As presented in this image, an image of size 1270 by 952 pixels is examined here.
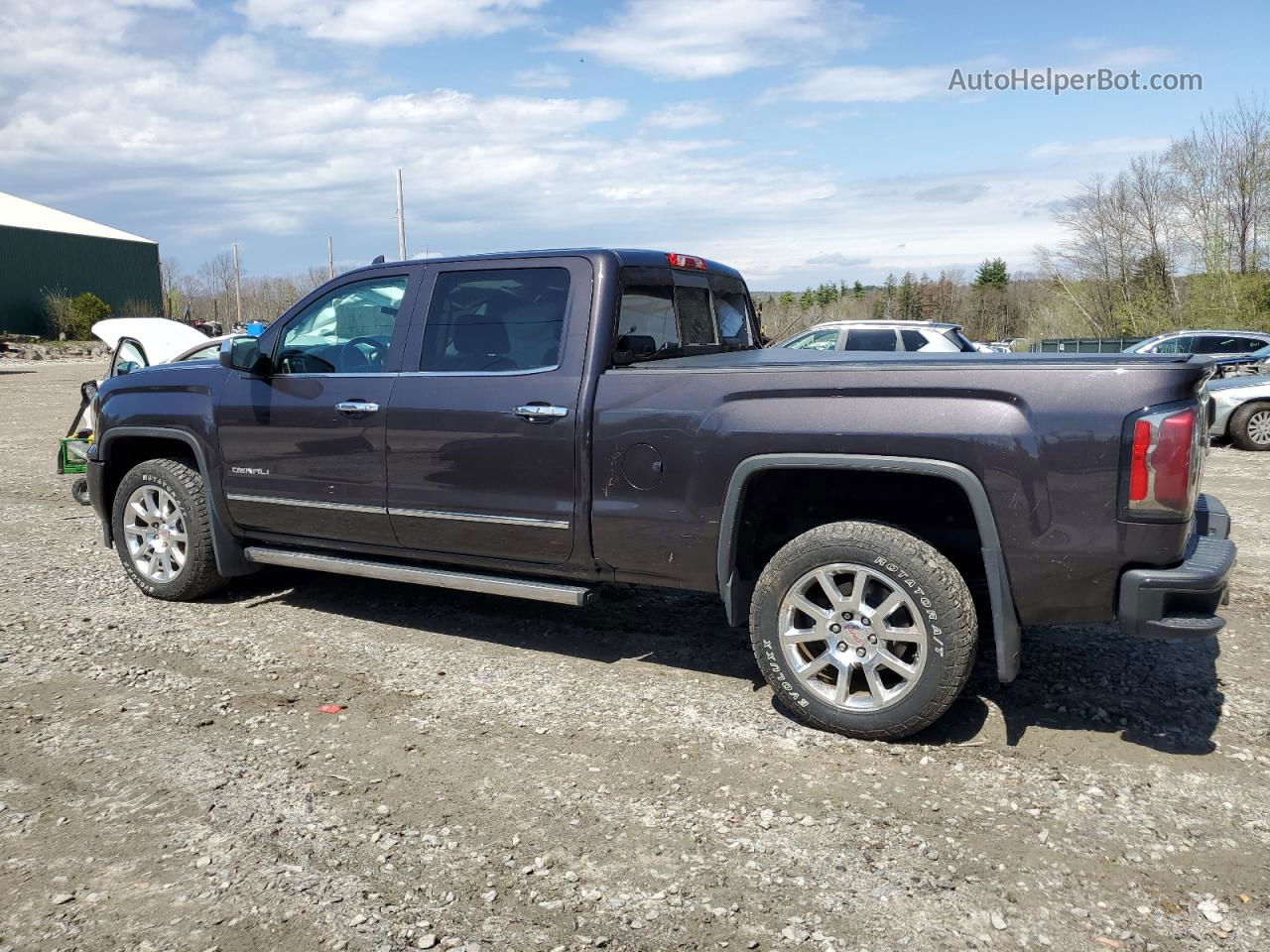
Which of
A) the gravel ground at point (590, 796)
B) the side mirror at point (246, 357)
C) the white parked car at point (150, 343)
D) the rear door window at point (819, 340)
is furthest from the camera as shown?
the rear door window at point (819, 340)

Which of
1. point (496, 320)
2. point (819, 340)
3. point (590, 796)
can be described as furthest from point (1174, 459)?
point (819, 340)

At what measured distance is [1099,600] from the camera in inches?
137

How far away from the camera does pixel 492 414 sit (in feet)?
14.9

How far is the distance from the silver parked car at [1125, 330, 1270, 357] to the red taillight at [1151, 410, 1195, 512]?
57.9ft

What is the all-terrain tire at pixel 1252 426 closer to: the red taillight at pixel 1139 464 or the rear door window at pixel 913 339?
the rear door window at pixel 913 339

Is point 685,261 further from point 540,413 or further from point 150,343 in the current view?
point 150,343

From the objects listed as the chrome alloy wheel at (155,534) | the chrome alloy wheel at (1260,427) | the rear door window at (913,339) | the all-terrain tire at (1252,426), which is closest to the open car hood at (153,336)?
the chrome alloy wheel at (155,534)

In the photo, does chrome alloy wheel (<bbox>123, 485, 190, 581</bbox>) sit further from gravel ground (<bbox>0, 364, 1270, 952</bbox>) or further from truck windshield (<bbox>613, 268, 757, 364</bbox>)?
truck windshield (<bbox>613, 268, 757, 364</bbox>)

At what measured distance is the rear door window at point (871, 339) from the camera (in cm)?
1439

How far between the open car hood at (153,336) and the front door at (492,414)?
7.34m

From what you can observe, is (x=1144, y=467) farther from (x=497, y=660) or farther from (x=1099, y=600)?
(x=497, y=660)

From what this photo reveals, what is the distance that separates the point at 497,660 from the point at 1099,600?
108 inches

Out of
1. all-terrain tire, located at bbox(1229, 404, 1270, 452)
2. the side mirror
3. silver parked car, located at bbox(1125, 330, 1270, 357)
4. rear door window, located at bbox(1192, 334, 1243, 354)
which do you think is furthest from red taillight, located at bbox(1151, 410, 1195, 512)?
rear door window, located at bbox(1192, 334, 1243, 354)

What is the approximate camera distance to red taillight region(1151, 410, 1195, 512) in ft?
10.7
